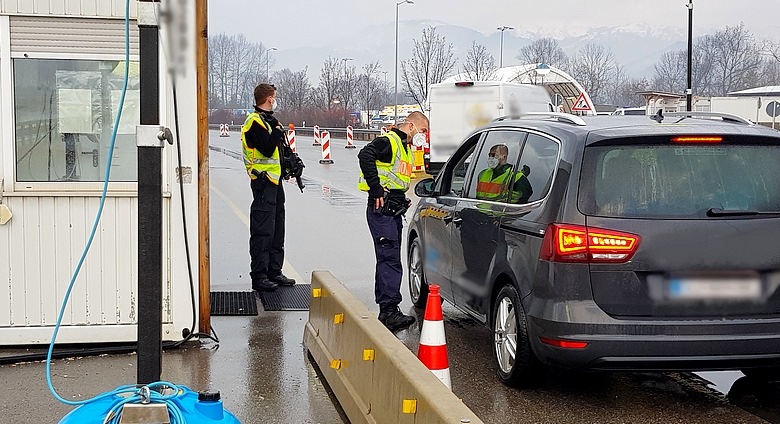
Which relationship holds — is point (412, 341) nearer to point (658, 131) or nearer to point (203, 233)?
point (203, 233)

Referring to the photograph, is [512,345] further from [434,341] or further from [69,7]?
[69,7]

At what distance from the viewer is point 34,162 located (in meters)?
Answer: 6.69

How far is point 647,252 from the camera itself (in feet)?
17.7

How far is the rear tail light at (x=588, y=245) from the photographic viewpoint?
5418 millimetres

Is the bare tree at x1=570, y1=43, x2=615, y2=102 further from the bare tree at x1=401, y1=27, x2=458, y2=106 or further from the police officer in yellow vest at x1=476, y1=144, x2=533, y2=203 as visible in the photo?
the police officer in yellow vest at x1=476, y1=144, x2=533, y2=203

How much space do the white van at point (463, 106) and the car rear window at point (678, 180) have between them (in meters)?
18.7

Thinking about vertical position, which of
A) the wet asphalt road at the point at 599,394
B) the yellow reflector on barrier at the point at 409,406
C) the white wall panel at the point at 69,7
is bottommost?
the wet asphalt road at the point at 599,394

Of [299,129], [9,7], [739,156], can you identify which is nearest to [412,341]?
[739,156]

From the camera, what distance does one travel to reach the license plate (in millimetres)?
5422

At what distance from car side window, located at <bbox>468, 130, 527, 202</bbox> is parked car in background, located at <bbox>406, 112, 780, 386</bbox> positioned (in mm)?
522

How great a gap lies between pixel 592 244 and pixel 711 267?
67 centimetres

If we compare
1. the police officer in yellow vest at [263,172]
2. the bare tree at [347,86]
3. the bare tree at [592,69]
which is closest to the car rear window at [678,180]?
the police officer in yellow vest at [263,172]

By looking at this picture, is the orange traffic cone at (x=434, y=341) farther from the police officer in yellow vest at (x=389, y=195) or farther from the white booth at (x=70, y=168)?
the police officer in yellow vest at (x=389, y=195)

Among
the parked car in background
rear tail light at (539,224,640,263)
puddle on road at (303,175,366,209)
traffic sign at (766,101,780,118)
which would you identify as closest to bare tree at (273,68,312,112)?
traffic sign at (766,101,780,118)
